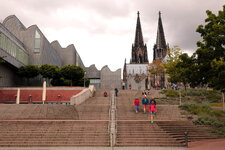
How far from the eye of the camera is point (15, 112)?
18.2 m

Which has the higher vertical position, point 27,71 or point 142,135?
point 27,71

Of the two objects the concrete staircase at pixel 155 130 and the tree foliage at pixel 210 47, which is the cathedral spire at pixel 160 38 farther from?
the tree foliage at pixel 210 47

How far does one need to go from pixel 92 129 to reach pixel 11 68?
3463 centimetres

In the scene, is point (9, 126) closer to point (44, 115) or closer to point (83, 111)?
point (44, 115)

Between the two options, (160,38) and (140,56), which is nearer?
(160,38)

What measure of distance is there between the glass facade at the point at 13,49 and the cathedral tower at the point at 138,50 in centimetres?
6325

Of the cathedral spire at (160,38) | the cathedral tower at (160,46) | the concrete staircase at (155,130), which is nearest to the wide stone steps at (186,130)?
the concrete staircase at (155,130)

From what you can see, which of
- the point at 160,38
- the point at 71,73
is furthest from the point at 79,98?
the point at 160,38

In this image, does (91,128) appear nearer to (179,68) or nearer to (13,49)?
(179,68)

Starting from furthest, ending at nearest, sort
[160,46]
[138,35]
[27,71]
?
1. [138,35]
2. [160,46]
3. [27,71]

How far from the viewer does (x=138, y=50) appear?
103750 millimetres

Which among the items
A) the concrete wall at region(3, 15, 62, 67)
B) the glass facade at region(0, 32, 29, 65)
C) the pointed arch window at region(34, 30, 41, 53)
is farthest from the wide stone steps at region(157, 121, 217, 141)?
the pointed arch window at region(34, 30, 41, 53)

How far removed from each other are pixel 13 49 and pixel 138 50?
2787 inches

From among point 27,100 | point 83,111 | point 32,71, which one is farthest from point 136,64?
point 83,111
